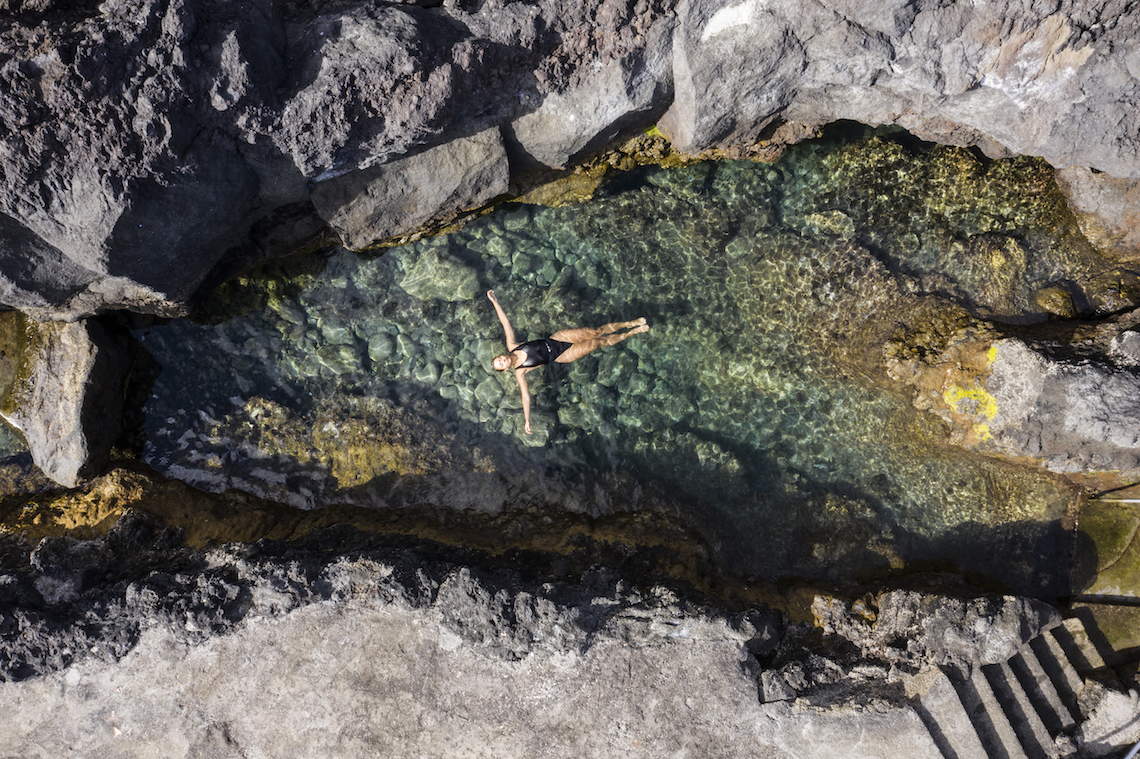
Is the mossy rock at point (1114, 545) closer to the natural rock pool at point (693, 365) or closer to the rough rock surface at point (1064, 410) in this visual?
the natural rock pool at point (693, 365)

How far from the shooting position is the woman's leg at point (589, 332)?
4.79 m

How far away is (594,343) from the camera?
4859 mm

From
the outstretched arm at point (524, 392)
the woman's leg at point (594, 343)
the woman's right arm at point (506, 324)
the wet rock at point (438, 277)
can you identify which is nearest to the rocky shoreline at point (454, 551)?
the wet rock at point (438, 277)

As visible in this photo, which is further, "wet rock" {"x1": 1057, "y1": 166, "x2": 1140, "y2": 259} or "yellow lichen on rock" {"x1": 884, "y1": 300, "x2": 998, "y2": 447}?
"wet rock" {"x1": 1057, "y1": 166, "x2": 1140, "y2": 259}

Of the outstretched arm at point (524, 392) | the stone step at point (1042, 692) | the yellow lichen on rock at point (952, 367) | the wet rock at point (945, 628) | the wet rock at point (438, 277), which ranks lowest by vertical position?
the stone step at point (1042, 692)

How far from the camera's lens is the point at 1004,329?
425 cm

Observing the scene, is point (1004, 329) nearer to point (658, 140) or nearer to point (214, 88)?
point (658, 140)

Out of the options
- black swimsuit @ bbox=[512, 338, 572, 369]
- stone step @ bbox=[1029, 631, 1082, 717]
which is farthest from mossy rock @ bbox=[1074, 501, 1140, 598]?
black swimsuit @ bbox=[512, 338, 572, 369]

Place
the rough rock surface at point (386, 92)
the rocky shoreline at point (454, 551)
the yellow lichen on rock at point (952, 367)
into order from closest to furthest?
1. the rough rock surface at point (386, 92)
2. the rocky shoreline at point (454, 551)
3. the yellow lichen on rock at point (952, 367)

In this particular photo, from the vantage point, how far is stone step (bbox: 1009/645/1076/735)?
3.83 m

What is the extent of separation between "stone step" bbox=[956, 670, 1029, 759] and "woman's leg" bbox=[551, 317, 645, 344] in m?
3.19

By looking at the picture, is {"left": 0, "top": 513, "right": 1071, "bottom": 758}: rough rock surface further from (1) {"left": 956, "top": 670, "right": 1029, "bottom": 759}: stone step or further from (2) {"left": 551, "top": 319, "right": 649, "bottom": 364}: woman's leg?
(2) {"left": 551, "top": 319, "right": 649, "bottom": 364}: woman's leg

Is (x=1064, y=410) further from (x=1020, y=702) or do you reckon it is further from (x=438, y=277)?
(x=438, y=277)

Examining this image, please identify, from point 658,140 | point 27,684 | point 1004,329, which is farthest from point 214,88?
point 1004,329
